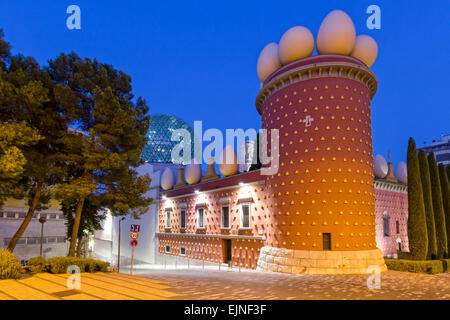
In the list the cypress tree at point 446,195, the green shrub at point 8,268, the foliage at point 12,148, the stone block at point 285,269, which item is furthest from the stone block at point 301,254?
the foliage at point 12,148

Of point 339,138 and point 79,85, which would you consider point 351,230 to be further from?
point 79,85

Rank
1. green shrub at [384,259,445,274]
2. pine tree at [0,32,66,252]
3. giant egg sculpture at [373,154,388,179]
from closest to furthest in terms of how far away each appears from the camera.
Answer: pine tree at [0,32,66,252]
green shrub at [384,259,445,274]
giant egg sculpture at [373,154,388,179]

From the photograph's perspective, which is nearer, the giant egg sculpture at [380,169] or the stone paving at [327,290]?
the stone paving at [327,290]

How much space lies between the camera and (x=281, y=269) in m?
18.1

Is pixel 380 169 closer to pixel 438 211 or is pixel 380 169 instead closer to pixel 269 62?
pixel 438 211

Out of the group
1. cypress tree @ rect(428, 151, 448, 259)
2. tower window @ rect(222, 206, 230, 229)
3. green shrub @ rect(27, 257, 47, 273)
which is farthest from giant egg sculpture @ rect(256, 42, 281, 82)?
green shrub @ rect(27, 257, 47, 273)

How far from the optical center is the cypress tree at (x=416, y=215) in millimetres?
18562

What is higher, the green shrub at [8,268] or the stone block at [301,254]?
the green shrub at [8,268]

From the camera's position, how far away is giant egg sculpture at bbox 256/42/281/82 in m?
20.8

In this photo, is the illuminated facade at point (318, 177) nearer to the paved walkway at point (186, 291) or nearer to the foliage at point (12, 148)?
the paved walkway at point (186, 291)

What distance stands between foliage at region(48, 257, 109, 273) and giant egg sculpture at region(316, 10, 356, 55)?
1795 cm

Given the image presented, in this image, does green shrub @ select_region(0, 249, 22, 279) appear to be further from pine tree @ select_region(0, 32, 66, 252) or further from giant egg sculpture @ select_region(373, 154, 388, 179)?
giant egg sculpture @ select_region(373, 154, 388, 179)

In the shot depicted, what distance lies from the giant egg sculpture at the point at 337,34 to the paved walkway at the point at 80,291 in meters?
16.9
